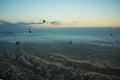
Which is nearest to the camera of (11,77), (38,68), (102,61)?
(11,77)

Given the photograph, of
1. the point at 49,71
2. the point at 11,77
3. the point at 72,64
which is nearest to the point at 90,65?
the point at 72,64

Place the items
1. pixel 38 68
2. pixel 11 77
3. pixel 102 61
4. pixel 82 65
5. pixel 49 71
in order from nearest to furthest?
1. pixel 11 77
2. pixel 49 71
3. pixel 38 68
4. pixel 82 65
5. pixel 102 61

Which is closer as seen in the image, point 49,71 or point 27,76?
point 27,76

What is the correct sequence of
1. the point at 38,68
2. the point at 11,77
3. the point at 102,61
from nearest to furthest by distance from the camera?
the point at 11,77 < the point at 38,68 < the point at 102,61

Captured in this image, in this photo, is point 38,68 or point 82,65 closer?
point 38,68

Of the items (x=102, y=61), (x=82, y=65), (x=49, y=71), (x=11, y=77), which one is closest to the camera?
(x=11, y=77)

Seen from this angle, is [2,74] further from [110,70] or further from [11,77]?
[110,70]

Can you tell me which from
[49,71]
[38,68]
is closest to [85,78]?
[49,71]

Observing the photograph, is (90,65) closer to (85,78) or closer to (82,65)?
(82,65)

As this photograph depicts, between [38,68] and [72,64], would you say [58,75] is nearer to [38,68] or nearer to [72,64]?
[38,68]
